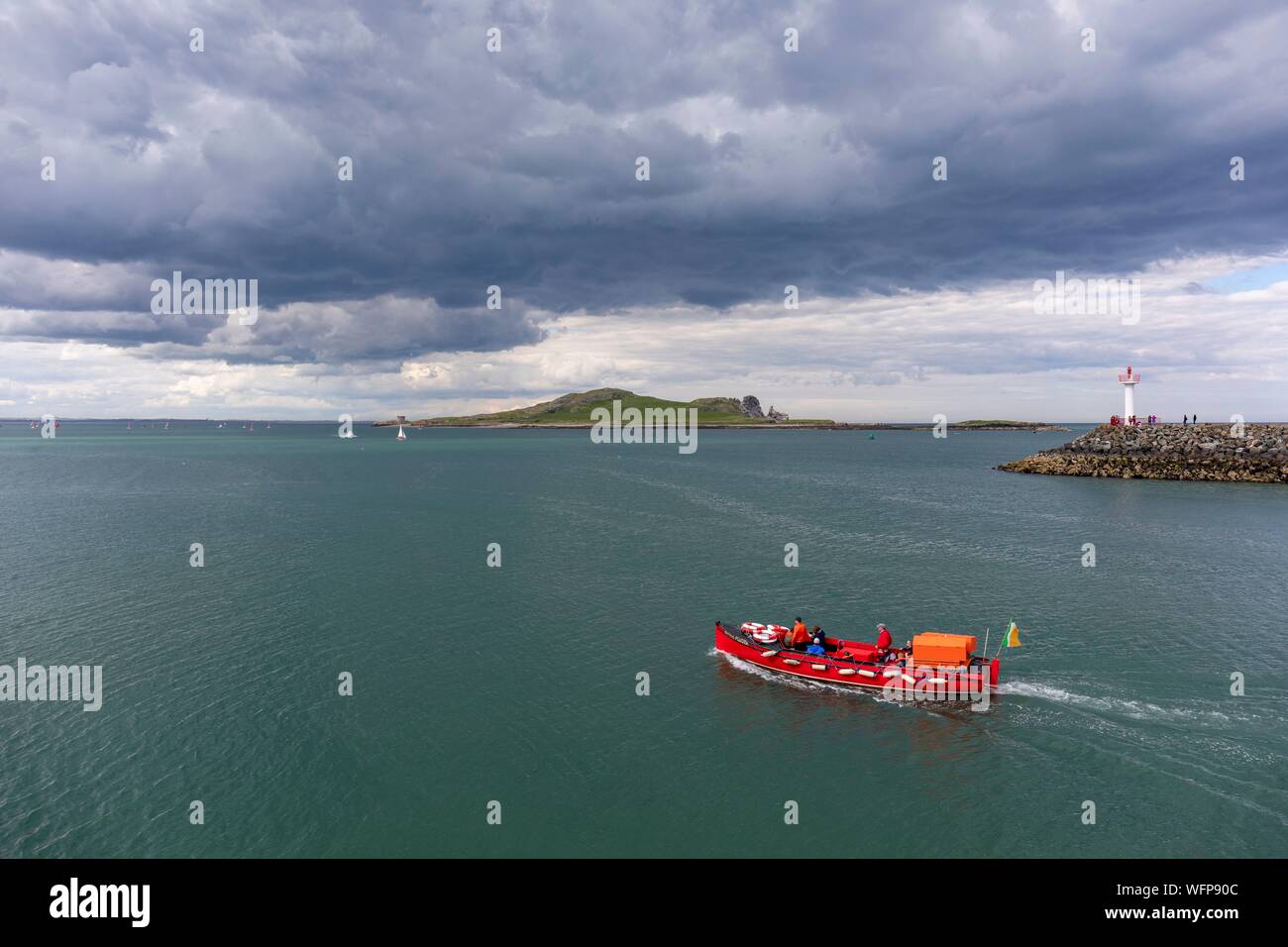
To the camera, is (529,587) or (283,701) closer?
(283,701)

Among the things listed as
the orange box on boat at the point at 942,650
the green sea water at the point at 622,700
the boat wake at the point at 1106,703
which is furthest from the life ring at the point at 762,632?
the boat wake at the point at 1106,703

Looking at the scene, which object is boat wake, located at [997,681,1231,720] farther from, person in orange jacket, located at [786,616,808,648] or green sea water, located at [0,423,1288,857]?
person in orange jacket, located at [786,616,808,648]

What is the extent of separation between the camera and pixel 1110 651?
136 ft

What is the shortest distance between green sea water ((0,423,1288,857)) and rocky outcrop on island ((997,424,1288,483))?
149 ft

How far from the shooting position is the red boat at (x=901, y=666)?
34.9 metres

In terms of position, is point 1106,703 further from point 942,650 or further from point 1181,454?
point 1181,454

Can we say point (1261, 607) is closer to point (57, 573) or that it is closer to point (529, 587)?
point (529, 587)

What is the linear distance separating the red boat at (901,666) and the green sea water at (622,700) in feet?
3.21

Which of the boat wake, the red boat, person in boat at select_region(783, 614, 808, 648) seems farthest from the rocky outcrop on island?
person in boat at select_region(783, 614, 808, 648)

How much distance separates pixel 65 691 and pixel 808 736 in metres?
37.9

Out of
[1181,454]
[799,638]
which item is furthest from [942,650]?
[1181,454]

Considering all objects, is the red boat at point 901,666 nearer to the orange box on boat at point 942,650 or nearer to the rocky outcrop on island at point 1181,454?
the orange box on boat at point 942,650
